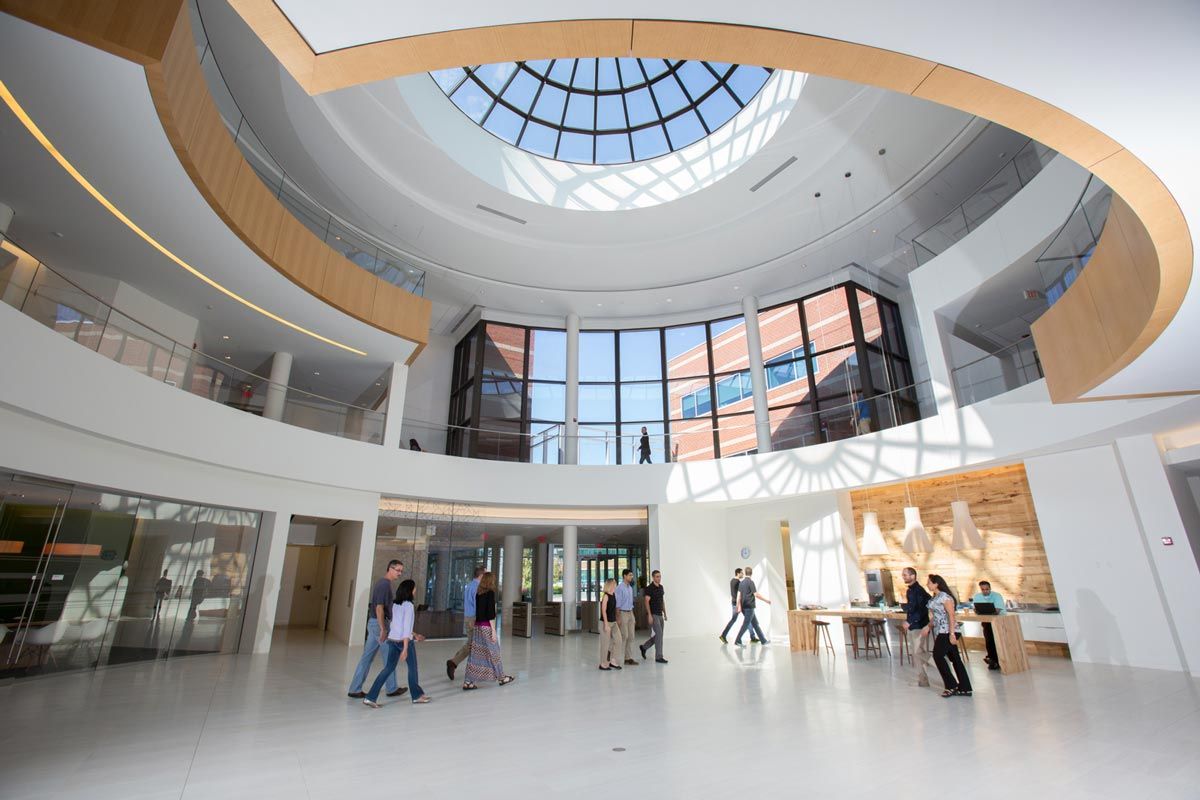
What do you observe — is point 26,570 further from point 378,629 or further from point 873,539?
point 873,539

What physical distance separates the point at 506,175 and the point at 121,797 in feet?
42.1


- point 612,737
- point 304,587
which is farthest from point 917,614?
point 304,587

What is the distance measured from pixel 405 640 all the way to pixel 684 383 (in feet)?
43.0

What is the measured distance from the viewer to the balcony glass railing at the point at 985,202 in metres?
9.47

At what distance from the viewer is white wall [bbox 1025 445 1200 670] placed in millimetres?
8258

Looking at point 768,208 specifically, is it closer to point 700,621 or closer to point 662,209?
point 662,209

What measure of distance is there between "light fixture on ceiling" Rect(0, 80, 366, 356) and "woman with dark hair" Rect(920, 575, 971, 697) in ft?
39.8

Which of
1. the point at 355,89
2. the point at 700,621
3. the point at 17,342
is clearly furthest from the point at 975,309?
the point at 17,342

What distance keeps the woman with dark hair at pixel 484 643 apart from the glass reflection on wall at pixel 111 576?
18.7 ft

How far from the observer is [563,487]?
15.0 meters

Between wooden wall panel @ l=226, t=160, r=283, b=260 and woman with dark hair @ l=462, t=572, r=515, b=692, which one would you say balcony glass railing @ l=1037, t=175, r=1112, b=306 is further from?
wooden wall panel @ l=226, t=160, r=283, b=260

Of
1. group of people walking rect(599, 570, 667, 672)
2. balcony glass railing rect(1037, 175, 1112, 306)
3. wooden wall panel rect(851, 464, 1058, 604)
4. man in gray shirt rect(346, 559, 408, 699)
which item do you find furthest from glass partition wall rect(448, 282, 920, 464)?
man in gray shirt rect(346, 559, 408, 699)

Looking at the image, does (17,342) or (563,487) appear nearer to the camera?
(17,342)

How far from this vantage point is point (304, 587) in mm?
17781
